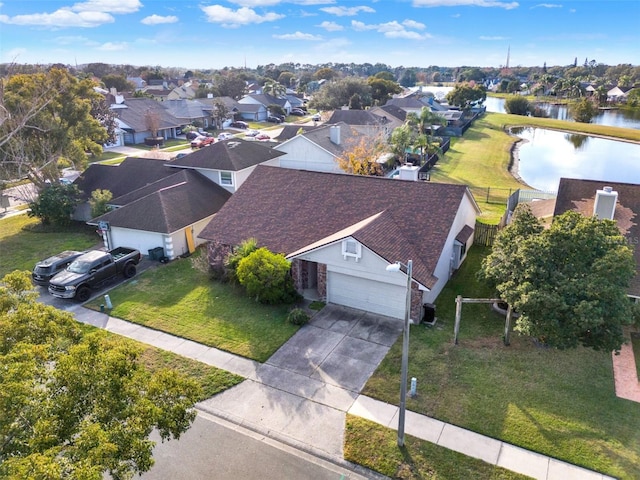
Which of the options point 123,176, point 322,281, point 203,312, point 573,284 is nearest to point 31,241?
point 123,176

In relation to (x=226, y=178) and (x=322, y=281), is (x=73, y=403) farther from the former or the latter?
(x=226, y=178)

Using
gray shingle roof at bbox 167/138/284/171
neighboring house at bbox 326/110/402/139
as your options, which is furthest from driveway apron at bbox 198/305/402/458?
neighboring house at bbox 326/110/402/139

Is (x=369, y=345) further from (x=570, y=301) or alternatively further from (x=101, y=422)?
(x=101, y=422)

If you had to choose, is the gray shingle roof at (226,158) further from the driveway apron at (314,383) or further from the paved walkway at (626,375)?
the paved walkway at (626,375)

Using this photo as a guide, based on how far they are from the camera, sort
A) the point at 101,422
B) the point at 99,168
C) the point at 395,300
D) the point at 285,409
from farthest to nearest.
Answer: the point at 99,168 → the point at 395,300 → the point at 285,409 → the point at 101,422

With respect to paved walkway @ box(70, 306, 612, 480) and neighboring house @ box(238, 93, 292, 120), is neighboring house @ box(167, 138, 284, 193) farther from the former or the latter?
neighboring house @ box(238, 93, 292, 120)

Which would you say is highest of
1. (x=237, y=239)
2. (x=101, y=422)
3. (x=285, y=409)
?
(x=101, y=422)

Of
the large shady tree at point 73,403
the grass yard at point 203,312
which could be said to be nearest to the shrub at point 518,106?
the grass yard at point 203,312

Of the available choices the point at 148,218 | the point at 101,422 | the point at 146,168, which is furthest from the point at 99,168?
the point at 101,422

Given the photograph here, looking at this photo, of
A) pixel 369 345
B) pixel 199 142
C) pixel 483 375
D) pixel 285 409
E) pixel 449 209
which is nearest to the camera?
pixel 285 409
